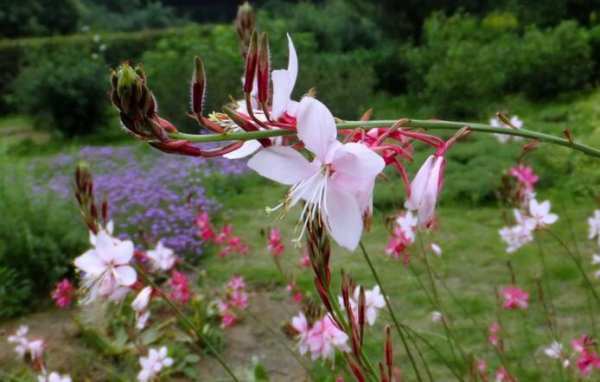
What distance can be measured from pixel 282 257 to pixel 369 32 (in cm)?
934

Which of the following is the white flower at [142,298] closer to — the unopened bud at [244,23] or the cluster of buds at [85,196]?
the cluster of buds at [85,196]

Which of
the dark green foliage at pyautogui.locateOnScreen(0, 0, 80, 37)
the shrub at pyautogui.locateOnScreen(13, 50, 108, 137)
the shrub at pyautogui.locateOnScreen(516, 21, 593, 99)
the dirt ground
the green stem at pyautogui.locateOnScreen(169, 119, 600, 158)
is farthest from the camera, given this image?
the dark green foliage at pyautogui.locateOnScreen(0, 0, 80, 37)

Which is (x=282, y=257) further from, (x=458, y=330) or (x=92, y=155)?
(x=92, y=155)

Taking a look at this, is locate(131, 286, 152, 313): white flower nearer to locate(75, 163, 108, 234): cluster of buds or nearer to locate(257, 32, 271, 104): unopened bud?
locate(75, 163, 108, 234): cluster of buds

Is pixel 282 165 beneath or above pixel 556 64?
above

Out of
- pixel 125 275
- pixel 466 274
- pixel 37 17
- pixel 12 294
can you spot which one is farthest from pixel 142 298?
pixel 37 17

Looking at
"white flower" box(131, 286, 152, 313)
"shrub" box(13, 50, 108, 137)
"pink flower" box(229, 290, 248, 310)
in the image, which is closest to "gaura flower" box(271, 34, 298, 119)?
"white flower" box(131, 286, 152, 313)

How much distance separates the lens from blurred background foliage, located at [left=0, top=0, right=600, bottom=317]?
4.84 metres

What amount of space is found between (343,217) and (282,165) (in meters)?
0.08

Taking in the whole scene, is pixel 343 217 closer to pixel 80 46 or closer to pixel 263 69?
pixel 263 69

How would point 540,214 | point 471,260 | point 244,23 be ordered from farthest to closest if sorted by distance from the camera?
point 471,260, point 244,23, point 540,214

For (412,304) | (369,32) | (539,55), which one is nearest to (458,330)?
(412,304)

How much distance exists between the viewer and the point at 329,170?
0.73 metres

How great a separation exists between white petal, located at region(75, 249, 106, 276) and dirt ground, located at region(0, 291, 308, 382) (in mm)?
1511
